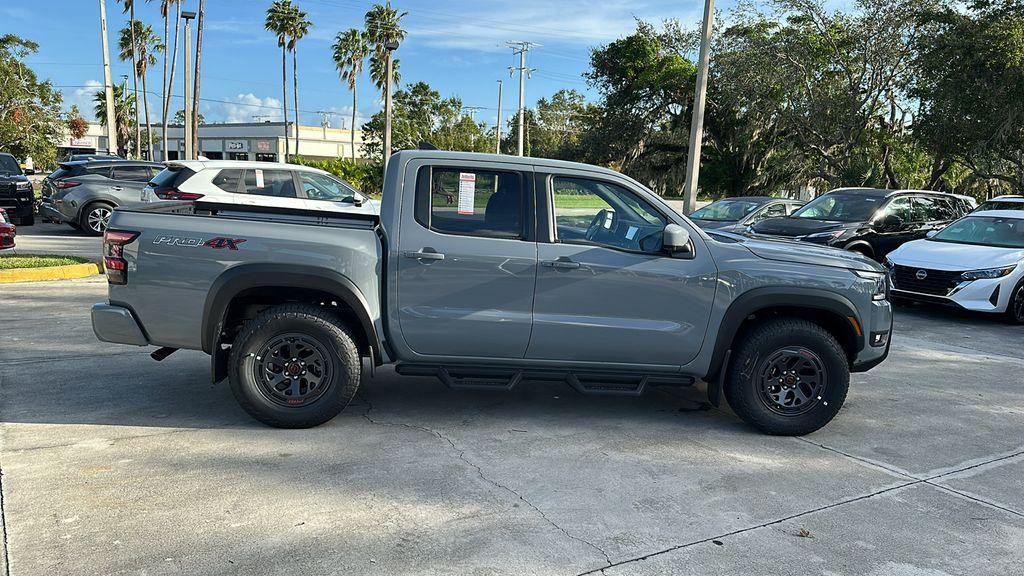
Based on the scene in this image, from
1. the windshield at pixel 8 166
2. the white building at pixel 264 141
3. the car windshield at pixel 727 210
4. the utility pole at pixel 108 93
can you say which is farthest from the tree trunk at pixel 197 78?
the white building at pixel 264 141

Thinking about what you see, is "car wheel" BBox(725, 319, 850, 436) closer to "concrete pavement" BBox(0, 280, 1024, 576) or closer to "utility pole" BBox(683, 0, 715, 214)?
"concrete pavement" BBox(0, 280, 1024, 576)

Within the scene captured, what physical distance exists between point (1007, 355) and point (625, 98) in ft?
116

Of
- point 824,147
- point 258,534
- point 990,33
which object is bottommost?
point 258,534

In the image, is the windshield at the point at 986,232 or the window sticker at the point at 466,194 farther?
the windshield at the point at 986,232

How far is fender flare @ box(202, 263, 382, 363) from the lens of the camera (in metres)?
4.95

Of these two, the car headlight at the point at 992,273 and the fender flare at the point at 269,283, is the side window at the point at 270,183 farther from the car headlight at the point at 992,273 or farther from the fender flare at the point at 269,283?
the car headlight at the point at 992,273

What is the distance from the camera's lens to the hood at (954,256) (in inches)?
405

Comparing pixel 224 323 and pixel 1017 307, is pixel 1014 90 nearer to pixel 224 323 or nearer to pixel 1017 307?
pixel 1017 307

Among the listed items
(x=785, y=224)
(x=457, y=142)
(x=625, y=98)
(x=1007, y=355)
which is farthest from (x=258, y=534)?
(x=457, y=142)

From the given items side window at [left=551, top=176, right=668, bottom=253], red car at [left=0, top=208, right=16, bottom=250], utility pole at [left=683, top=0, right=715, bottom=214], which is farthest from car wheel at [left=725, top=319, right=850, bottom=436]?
utility pole at [left=683, top=0, right=715, bottom=214]

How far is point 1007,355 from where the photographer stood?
855cm

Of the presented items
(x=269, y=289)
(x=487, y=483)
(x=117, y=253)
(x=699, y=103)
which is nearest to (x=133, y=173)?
(x=699, y=103)

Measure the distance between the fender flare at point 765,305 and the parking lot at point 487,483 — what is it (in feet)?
1.92

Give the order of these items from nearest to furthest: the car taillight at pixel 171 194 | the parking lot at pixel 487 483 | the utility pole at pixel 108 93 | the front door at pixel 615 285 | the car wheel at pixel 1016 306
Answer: the parking lot at pixel 487 483 → the front door at pixel 615 285 → the car wheel at pixel 1016 306 → the car taillight at pixel 171 194 → the utility pole at pixel 108 93
